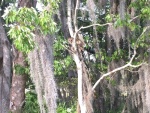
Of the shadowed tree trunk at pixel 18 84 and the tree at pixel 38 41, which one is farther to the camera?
the shadowed tree trunk at pixel 18 84

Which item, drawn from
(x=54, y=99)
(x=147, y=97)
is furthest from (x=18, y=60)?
(x=147, y=97)

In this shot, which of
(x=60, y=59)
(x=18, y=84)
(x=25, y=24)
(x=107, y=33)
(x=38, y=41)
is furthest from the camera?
(x=107, y=33)

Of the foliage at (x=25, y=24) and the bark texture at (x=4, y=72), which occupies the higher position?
the foliage at (x=25, y=24)

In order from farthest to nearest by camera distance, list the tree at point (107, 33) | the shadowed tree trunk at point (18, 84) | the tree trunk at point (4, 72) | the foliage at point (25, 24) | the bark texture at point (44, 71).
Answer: the shadowed tree trunk at point (18, 84)
the tree at point (107, 33)
the tree trunk at point (4, 72)
the bark texture at point (44, 71)
the foliage at point (25, 24)

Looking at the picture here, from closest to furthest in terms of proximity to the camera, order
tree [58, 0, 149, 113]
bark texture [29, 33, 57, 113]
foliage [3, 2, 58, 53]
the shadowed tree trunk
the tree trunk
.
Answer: foliage [3, 2, 58, 53]
bark texture [29, 33, 57, 113]
the tree trunk
tree [58, 0, 149, 113]
the shadowed tree trunk

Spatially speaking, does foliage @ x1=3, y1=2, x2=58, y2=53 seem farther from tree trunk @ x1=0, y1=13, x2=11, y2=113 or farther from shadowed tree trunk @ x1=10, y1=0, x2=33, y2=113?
shadowed tree trunk @ x1=10, y1=0, x2=33, y2=113

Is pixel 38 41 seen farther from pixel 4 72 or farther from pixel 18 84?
pixel 18 84

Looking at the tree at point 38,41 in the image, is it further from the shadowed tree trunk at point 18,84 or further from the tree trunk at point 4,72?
the shadowed tree trunk at point 18,84

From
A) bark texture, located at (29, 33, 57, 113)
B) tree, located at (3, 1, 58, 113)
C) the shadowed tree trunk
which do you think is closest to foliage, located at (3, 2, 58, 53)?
tree, located at (3, 1, 58, 113)

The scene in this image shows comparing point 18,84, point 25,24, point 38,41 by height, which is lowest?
point 18,84

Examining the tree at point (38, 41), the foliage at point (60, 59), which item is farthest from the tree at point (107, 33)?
the tree at point (38, 41)

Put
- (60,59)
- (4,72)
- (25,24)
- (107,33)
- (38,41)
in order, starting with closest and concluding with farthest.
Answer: (25,24) → (38,41) → (4,72) → (60,59) → (107,33)

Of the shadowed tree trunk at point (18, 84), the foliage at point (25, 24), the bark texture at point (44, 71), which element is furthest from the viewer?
the shadowed tree trunk at point (18, 84)

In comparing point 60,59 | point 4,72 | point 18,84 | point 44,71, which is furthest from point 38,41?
point 18,84
